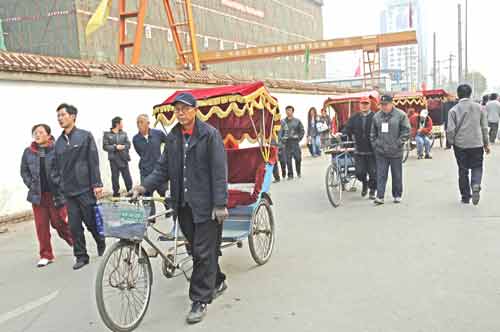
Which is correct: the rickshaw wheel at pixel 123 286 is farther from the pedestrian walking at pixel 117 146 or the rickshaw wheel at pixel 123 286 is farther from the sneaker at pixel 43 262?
the pedestrian walking at pixel 117 146

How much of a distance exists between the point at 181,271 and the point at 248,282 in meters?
0.81

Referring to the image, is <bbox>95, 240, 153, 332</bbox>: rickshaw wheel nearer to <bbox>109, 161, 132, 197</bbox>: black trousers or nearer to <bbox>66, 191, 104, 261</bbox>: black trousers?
<bbox>66, 191, 104, 261</bbox>: black trousers

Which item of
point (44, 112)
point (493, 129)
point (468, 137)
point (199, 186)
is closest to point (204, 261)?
point (199, 186)

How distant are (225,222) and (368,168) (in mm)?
4216

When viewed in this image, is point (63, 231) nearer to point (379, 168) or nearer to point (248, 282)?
point (248, 282)

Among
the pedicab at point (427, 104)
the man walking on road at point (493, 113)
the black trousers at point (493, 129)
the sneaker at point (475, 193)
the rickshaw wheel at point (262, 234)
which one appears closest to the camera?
the rickshaw wheel at point (262, 234)

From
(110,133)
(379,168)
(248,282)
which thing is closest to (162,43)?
(110,133)

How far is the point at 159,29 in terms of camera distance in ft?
123

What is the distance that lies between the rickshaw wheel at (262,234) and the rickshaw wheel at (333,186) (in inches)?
111

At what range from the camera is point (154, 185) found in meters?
4.34

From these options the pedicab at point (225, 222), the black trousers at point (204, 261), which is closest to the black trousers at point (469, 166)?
the pedicab at point (225, 222)

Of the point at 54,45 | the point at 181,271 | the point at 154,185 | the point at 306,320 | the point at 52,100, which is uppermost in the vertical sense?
the point at 54,45

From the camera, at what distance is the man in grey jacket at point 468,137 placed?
313 inches

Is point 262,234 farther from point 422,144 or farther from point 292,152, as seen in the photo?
point 422,144
